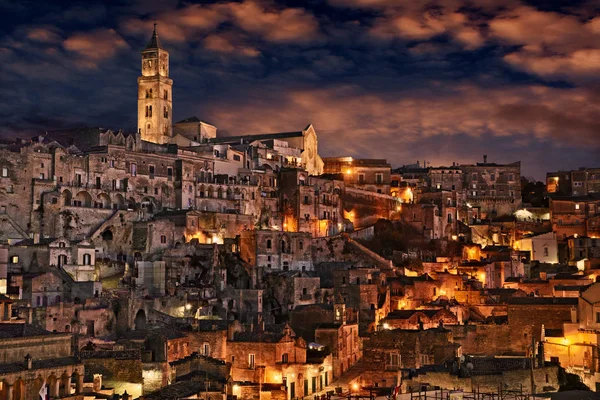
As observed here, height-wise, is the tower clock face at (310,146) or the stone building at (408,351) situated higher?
the tower clock face at (310,146)

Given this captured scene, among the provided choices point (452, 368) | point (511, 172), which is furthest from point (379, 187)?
point (452, 368)

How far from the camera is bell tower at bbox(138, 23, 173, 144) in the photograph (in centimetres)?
8831

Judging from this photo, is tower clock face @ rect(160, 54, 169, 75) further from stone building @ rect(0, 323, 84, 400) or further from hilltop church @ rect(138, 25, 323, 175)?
stone building @ rect(0, 323, 84, 400)

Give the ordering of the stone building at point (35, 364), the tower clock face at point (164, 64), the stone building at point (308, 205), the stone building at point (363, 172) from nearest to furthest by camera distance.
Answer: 1. the stone building at point (35, 364)
2. the stone building at point (308, 205)
3. the tower clock face at point (164, 64)
4. the stone building at point (363, 172)

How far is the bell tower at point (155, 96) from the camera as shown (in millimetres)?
88312

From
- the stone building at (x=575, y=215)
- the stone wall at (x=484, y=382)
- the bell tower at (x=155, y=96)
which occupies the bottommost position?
the stone wall at (x=484, y=382)

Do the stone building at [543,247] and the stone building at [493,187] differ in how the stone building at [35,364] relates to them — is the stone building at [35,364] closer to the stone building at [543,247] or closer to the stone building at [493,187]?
the stone building at [543,247]

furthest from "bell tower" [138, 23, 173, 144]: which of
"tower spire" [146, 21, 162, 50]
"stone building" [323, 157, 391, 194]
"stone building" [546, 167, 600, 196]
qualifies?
"stone building" [546, 167, 600, 196]

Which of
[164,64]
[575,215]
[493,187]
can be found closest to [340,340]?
[575,215]

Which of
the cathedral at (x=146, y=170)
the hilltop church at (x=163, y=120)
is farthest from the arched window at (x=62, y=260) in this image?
the hilltop church at (x=163, y=120)

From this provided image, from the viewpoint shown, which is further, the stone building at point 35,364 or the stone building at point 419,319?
the stone building at point 419,319

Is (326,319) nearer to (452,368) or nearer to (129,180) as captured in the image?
(452,368)

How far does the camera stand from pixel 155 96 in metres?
89.1

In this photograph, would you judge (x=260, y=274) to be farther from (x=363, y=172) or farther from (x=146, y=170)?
(x=363, y=172)
